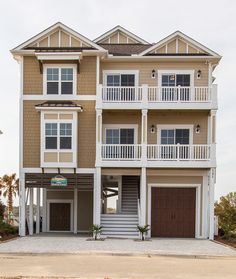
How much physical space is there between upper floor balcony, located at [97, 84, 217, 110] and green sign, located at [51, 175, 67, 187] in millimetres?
4554

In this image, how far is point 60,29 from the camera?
80.5 ft

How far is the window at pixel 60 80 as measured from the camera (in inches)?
950

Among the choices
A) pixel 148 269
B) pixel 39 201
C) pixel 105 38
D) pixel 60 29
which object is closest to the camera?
pixel 148 269

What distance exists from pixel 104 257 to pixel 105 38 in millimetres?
17119

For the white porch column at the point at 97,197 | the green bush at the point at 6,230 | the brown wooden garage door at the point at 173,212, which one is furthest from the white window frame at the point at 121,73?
the green bush at the point at 6,230

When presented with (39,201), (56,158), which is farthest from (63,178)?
(39,201)

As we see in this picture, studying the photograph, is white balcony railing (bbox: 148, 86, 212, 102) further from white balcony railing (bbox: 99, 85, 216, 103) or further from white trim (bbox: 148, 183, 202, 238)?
white trim (bbox: 148, 183, 202, 238)

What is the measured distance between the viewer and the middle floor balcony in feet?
75.7

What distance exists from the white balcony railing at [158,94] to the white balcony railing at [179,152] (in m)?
2.62

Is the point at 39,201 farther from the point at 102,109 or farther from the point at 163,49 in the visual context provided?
the point at 163,49

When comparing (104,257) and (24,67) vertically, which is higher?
(24,67)

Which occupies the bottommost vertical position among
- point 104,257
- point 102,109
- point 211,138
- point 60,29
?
point 104,257

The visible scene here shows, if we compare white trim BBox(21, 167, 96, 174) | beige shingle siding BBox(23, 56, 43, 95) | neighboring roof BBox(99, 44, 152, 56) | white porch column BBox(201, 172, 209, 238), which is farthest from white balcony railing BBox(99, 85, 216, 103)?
white porch column BBox(201, 172, 209, 238)

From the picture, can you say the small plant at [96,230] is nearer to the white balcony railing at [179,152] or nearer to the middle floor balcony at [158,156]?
the middle floor balcony at [158,156]
